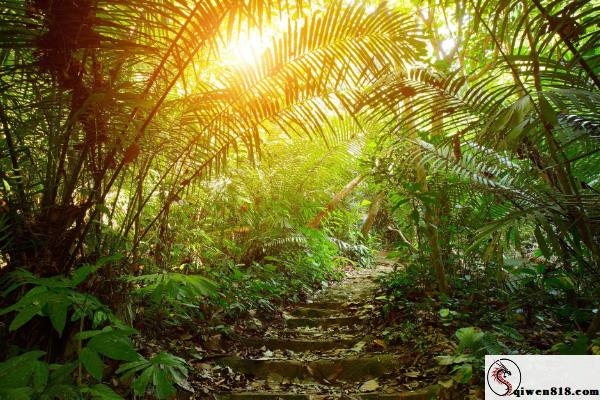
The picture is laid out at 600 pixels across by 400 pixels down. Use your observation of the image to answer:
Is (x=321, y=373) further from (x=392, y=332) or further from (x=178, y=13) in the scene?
(x=178, y=13)

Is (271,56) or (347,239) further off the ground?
(271,56)

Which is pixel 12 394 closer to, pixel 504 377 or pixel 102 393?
pixel 102 393

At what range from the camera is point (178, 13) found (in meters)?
1.35

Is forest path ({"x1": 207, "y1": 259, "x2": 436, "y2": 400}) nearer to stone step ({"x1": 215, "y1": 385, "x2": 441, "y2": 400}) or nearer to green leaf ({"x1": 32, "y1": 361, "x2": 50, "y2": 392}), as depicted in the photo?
stone step ({"x1": 215, "y1": 385, "x2": 441, "y2": 400})

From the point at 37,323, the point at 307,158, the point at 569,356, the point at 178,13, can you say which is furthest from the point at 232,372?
the point at 307,158

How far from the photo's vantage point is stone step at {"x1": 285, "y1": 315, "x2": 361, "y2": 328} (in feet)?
11.4

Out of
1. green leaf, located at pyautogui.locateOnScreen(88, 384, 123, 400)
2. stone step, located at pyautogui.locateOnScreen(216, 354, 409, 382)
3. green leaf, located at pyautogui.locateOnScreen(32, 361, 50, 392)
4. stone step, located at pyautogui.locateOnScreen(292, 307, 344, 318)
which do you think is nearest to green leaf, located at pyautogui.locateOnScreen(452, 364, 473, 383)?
stone step, located at pyautogui.locateOnScreen(216, 354, 409, 382)

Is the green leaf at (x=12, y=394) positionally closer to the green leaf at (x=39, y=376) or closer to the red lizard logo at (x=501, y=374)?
the green leaf at (x=39, y=376)

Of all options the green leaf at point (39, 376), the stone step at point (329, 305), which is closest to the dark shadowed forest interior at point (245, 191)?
the green leaf at point (39, 376)

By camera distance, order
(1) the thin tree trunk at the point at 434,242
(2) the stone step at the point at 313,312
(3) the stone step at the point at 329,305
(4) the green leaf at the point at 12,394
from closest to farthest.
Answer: (4) the green leaf at the point at 12,394 → (1) the thin tree trunk at the point at 434,242 → (2) the stone step at the point at 313,312 → (3) the stone step at the point at 329,305

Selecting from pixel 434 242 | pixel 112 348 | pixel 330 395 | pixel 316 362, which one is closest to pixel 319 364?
pixel 316 362

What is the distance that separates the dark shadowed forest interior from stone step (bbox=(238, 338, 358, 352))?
0.7 inches

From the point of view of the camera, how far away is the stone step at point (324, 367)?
239cm

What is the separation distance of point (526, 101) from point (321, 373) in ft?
6.61
